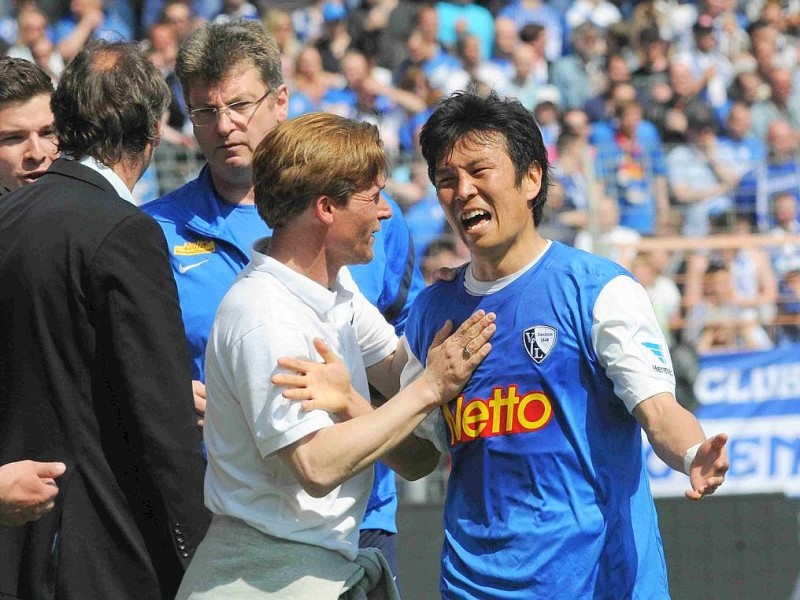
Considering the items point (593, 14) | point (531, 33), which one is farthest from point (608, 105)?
point (593, 14)

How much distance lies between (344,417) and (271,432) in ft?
0.74

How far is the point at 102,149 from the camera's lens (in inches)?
134

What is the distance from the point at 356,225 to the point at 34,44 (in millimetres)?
8436

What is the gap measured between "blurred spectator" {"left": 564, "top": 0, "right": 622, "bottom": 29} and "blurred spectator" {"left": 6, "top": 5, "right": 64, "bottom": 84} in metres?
5.65

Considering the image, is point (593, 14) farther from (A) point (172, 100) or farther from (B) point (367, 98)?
(A) point (172, 100)

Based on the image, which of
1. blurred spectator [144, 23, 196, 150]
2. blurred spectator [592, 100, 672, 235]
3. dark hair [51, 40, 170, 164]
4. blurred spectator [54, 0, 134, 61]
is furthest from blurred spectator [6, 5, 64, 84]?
dark hair [51, 40, 170, 164]

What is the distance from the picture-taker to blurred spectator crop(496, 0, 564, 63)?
14.0m

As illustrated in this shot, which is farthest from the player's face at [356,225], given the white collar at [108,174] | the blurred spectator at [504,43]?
the blurred spectator at [504,43]

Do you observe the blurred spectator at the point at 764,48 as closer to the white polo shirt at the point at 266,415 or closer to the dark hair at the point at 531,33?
the dark hair at the point at 531,33

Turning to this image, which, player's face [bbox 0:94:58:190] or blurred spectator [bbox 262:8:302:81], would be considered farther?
blurred spectator [bbox 262:8:302:81]

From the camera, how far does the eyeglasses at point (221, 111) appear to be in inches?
165

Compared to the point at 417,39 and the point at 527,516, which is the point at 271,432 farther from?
the point at 417,39

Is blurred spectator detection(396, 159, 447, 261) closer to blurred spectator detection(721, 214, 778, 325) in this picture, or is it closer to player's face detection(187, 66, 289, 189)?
blurred spectator detection(721, 214, 778, 325)

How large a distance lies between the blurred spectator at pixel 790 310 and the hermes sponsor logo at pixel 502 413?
6.23 meters
